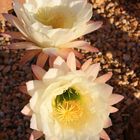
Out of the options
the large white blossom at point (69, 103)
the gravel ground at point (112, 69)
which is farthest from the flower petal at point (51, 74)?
the gravel ground at point (112, 69)

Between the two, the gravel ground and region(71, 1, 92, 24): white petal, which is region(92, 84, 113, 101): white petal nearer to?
region(71, 1, 92, 24): white petal

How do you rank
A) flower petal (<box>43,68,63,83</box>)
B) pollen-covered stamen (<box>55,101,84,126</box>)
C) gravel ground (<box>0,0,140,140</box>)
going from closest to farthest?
flower petal (<box>43,68,63,83</box>) < pollen-covered stamen (<box>55,101,84,126</box>) < gravel ground (<box>0,0,140,140</box>)

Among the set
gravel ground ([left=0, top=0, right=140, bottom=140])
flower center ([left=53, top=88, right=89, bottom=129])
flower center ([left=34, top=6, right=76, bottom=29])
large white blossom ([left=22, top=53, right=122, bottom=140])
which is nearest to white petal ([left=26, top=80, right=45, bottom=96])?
large white blossom ([left=22, top=53, right=122, bottom=140])

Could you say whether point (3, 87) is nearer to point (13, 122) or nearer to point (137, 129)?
point (13, 122)

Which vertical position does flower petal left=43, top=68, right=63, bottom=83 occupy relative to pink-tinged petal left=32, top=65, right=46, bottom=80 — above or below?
above

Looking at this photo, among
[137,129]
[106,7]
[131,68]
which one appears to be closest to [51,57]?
[137,129]

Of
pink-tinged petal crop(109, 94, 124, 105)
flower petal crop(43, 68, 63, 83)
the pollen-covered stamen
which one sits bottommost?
the pollen-covered stamen

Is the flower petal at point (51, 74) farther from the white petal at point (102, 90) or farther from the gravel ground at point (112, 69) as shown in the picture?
the gravel ground at point (112, 69)

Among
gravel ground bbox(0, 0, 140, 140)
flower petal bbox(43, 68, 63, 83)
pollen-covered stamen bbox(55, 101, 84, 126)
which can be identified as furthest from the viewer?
gravel ground bbox(0, 0, 140, 140)
